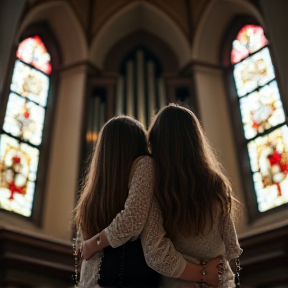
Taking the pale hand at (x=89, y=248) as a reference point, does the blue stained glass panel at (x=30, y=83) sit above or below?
above

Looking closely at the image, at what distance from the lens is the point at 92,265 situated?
155 cm

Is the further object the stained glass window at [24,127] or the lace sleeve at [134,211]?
the stained glass window at [24,127]

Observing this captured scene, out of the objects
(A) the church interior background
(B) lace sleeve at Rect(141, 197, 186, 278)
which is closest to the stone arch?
(A) the church interior background

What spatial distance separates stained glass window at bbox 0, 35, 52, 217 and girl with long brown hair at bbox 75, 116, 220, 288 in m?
3.02

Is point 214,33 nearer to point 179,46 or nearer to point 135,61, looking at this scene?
point 179,46

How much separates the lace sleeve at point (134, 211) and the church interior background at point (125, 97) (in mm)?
2726

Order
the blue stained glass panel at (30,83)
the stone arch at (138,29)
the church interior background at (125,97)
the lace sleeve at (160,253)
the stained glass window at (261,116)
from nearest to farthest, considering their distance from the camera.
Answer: the lace sleeve at (160,253) → the church interior background at (125,97) → the stained glass window at (261,116) → the blue stained glass panel at (30,83) → the stone arch at (138,29)

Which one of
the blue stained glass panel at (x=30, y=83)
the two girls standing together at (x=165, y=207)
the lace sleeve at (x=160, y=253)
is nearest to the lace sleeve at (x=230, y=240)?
the two girls standing together at (x=165, y=207)

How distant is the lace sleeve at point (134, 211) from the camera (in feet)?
4.96

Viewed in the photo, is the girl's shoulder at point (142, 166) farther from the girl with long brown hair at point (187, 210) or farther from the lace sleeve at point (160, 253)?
the lace sleeve at point (160, 253)

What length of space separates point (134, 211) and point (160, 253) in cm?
16

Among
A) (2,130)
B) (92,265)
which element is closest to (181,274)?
(92,265)

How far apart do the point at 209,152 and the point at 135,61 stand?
177 inches

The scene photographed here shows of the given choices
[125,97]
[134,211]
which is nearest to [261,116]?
[125,97]
